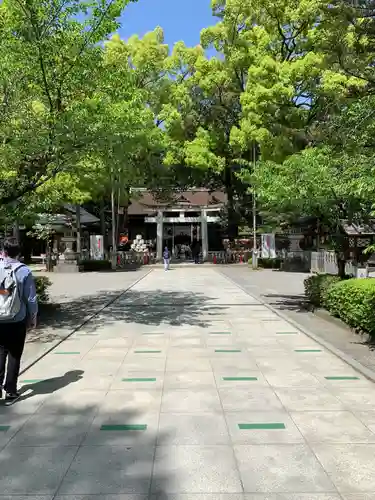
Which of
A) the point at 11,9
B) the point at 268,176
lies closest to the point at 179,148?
the point at 268,176

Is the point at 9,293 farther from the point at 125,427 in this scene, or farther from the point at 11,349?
the point at 125,427

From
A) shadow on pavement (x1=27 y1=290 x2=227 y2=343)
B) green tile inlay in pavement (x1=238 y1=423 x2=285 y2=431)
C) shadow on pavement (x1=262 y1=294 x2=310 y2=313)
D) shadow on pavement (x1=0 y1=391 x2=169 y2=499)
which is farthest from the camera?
shadow on pavement (x1=262 y1=294 x2=310 y2=313)

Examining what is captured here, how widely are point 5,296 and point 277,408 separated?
123 inches

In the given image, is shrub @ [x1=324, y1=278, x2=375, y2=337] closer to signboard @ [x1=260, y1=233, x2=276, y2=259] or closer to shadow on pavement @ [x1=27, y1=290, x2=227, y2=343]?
shadow on pavement @ [x1=27, y1=290, x2=227, y2=343]

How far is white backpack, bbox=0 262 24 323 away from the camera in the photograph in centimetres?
514

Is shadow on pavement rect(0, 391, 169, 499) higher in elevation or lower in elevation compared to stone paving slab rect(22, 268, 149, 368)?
lower

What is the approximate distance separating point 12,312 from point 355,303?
20.8 ft

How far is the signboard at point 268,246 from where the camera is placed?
32.1m

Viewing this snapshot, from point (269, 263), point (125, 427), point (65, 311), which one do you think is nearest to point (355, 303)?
point (125, 427)

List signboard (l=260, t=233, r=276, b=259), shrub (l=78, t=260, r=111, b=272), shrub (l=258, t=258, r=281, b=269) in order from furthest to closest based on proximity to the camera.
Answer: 1. signboard (l=260, t=233, r=276, b=259)
2. shrub (l=258, t=258, r=281, b=269)
3. shrub (l=78, t=260, r=111, b=272)

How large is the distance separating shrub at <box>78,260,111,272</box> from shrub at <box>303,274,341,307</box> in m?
20.3

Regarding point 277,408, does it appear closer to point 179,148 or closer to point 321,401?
point 321,401

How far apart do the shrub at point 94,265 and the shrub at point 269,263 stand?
10252 millimetres

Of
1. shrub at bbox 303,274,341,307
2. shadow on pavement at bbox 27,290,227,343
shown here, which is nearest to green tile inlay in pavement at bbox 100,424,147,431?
shadow on pavement at bbox 27,290,227,343
